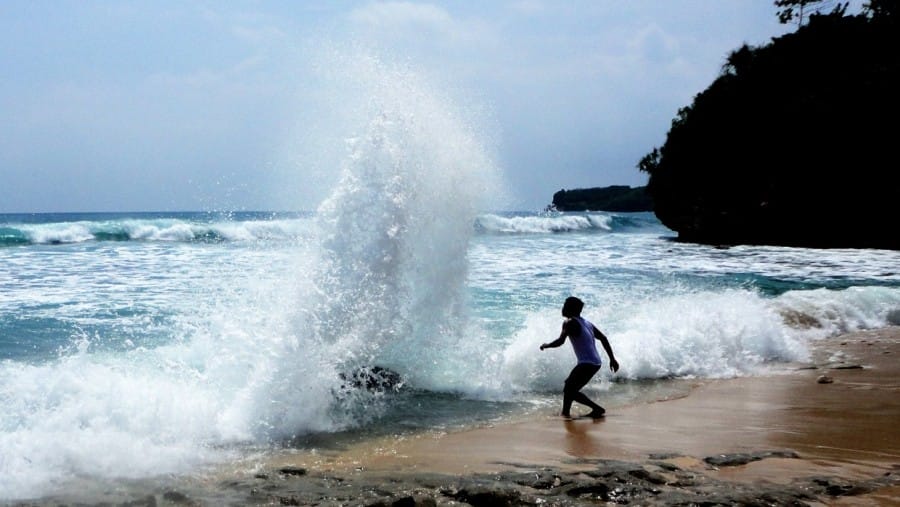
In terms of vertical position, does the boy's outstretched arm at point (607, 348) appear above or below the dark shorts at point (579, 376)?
above

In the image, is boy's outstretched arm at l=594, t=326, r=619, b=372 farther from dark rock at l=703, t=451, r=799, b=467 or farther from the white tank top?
dark rock at l=703, t=451, r=799, b=467

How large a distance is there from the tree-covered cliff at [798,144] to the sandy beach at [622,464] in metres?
32.7

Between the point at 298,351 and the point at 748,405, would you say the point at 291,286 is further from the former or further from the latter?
the point at 748,405

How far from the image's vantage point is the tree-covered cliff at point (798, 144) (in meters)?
38.0

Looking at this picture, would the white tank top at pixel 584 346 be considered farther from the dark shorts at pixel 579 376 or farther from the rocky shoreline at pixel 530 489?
the rocky shoreline at pixel 530 489

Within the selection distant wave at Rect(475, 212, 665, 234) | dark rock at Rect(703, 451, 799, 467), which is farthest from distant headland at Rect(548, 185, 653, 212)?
dark rock at Rect(703, 451, 799, 467)

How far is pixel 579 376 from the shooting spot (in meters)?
7.77

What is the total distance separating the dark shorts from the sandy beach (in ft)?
1.28

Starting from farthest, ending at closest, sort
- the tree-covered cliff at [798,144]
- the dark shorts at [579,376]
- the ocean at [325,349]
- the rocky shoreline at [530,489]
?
the tree-covered cliff at [798,144]
the dark shorts at [579,376]
the ocean at [325,349]
the rocky shoreline at [530,489]

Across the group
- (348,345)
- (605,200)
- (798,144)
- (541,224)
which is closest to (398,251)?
(348,345)

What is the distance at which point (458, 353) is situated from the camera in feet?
31.3

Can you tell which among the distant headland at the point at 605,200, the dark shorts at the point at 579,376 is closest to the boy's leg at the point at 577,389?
the dark shorts at the point at 579,376

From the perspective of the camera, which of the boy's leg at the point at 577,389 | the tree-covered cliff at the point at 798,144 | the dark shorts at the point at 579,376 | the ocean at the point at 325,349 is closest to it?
the ocean at the point at 325,349

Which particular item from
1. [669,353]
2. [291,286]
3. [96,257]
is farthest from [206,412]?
[96,257]
